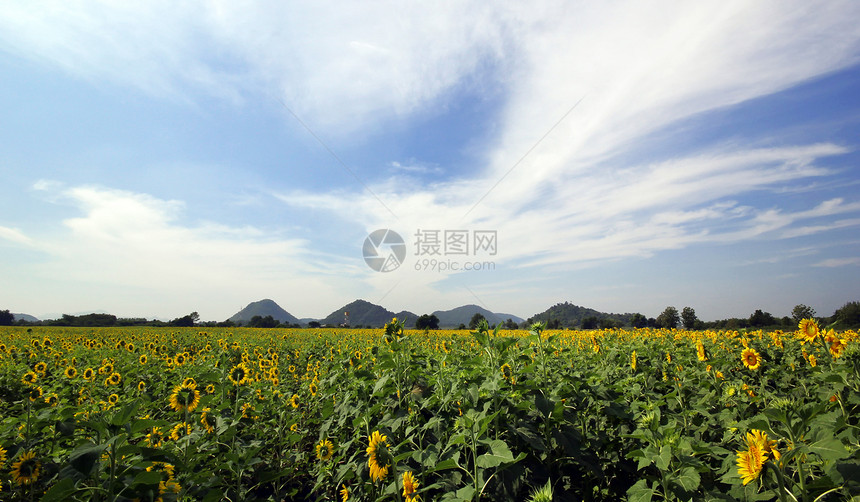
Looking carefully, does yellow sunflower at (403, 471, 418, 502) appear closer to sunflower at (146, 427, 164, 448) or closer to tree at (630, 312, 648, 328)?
sunflower at (146, 427, 164, 448)

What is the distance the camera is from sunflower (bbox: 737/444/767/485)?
1.79m

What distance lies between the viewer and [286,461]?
4.66m

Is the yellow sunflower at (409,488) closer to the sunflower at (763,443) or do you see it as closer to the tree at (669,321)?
the sunflower at (763,443)

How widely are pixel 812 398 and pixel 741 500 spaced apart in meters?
2.81

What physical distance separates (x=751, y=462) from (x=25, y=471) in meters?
4.51

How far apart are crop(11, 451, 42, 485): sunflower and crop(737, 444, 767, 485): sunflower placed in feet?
14.4

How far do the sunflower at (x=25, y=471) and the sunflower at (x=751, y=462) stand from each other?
439 centimetres

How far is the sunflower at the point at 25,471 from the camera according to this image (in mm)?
2508

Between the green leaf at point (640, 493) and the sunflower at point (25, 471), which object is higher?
the green leaf at point (640, 493)

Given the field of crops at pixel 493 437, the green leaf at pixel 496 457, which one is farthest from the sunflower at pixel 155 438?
the green leaf at pixel 496 457

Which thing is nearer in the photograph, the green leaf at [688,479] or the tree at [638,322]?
the green leaf at [688,479]

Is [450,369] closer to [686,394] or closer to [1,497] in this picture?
[686,394]

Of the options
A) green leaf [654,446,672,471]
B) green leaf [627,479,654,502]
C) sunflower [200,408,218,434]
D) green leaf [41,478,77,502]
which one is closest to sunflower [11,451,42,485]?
sunflower [200,408,218,434]

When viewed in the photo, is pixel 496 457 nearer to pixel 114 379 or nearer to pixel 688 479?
pixel 688 479
